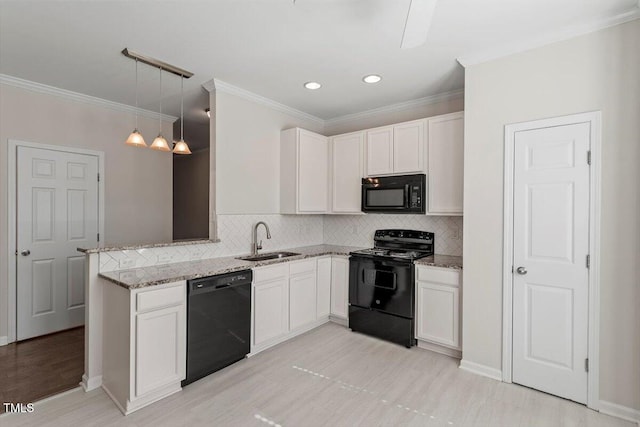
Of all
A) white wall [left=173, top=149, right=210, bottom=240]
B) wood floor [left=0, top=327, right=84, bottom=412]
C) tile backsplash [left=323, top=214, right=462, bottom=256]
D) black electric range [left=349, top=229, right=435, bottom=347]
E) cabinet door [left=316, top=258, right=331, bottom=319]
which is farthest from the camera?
white wall [left=173, top=149, right=210, bottom=240]

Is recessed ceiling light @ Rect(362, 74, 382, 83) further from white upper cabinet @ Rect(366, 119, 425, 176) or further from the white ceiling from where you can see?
white upper cabinet @ Rect(366, 119, 425, 176)

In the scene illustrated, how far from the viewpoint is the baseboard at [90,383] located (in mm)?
2428

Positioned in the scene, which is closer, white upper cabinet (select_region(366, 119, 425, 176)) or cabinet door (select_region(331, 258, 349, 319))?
white upper cabinet (select_region(366, 119, 425, 176))

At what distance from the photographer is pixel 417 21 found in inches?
55.2

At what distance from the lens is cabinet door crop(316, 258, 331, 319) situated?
12.2ft

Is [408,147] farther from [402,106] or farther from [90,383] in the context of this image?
[90,383]

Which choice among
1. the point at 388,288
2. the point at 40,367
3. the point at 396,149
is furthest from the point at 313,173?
the point at 40,367

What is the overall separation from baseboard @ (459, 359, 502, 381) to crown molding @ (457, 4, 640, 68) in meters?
2.55

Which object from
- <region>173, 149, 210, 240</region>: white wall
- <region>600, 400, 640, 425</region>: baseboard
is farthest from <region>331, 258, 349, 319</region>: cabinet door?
<region>173, 149, 210, 240</region>: white wall

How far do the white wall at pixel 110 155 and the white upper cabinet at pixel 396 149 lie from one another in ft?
9.49

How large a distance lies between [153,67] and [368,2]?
204cm

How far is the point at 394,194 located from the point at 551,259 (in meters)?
1.58

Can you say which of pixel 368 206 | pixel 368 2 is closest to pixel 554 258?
pixel 368 206

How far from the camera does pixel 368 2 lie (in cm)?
200
